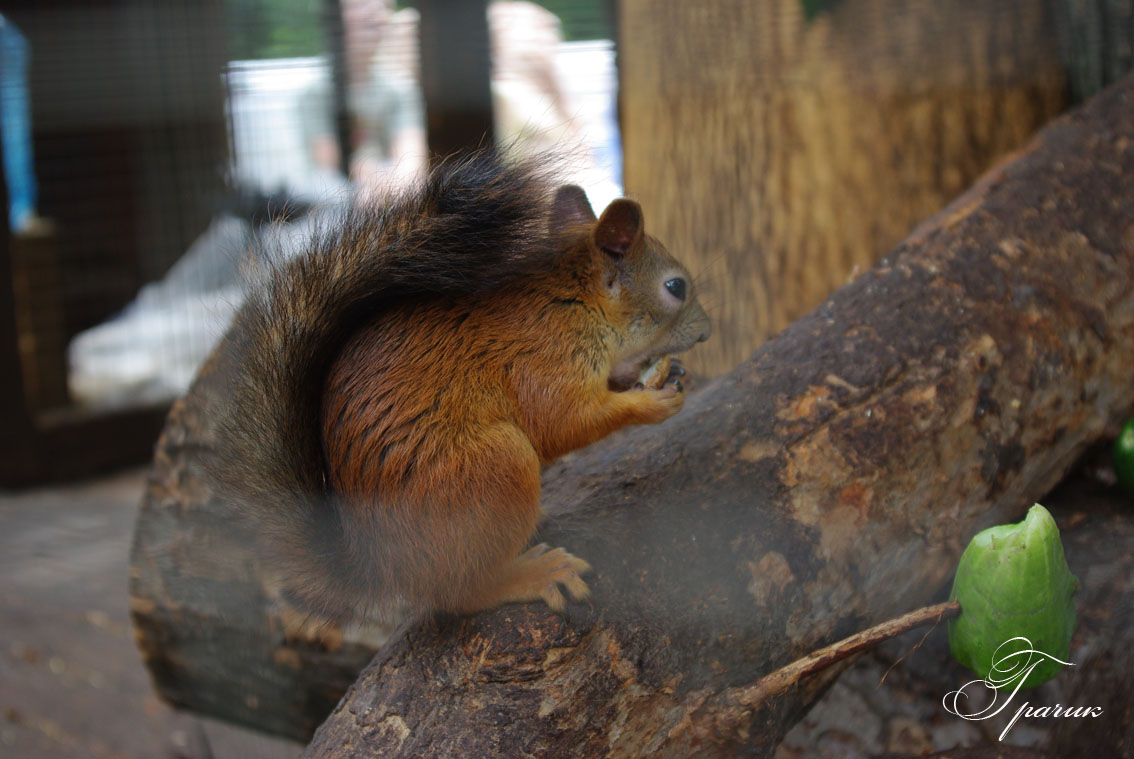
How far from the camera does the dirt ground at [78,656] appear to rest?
5.95ft

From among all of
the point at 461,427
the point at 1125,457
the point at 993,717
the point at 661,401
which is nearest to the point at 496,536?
the point at 461,427

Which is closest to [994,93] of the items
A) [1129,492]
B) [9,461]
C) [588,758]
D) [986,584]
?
[1129,492]

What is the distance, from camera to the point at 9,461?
322cm

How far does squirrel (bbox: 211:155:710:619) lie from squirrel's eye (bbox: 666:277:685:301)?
135 mm

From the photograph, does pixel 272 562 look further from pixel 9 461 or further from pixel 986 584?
pixel 9 461

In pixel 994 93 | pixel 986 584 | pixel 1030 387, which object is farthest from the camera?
pixel 994 93

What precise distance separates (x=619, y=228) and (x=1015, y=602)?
1.90 ft

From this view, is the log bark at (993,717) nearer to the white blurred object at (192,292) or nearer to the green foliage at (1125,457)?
the green foliage at (1125,457)

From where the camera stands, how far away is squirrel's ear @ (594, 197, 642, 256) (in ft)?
3.59

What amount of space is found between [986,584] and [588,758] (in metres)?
0.41

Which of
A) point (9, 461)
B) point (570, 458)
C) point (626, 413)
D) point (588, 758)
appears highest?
point (626, 413)

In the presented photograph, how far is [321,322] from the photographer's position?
961 mm

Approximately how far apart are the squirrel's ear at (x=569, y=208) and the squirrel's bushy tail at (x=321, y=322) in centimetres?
14

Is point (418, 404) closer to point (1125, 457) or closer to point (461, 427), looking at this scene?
point (461, 427)
